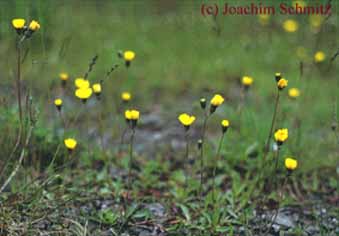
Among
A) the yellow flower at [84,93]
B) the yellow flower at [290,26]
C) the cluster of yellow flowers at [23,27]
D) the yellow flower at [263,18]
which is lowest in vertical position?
the yellow flower at [84,93]

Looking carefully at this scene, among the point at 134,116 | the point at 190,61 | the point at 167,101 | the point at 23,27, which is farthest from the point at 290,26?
the point at 23,27

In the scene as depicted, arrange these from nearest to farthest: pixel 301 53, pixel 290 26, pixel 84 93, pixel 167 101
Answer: pixel 84 93 < pixel 167 101 < pixel 301 53 < pixel 290 26

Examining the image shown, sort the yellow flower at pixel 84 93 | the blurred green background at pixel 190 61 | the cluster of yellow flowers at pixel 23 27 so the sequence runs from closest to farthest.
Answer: the cluster of yellow flowers at pixel 23 27 → the yellow flower at pixel 84 93 → the blurred green background at pixel 190 61

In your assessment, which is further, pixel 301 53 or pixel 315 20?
pixel 315 20

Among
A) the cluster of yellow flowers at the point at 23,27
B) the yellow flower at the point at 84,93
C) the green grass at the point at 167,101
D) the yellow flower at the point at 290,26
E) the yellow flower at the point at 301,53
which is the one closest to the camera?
the cluster of yellow flowers at the point at 23,27

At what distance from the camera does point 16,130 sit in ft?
8.89

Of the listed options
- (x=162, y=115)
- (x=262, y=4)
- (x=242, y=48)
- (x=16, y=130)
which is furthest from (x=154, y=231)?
(x=262, y=4)

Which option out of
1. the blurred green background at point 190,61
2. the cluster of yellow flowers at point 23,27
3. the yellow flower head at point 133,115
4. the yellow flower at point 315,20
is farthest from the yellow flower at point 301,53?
the cluster of yellow flowers at point 23,27

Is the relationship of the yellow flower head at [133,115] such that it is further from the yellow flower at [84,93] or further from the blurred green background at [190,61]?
the blurred green background at [190,61]

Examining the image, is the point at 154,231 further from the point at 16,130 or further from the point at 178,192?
the point at 16,130

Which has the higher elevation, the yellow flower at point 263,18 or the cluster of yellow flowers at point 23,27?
the cluster of yellow flowers at point 23,27

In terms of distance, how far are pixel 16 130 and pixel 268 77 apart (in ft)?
6.74

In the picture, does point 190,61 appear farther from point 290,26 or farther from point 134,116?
point 134,116

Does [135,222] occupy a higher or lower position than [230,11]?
lower
